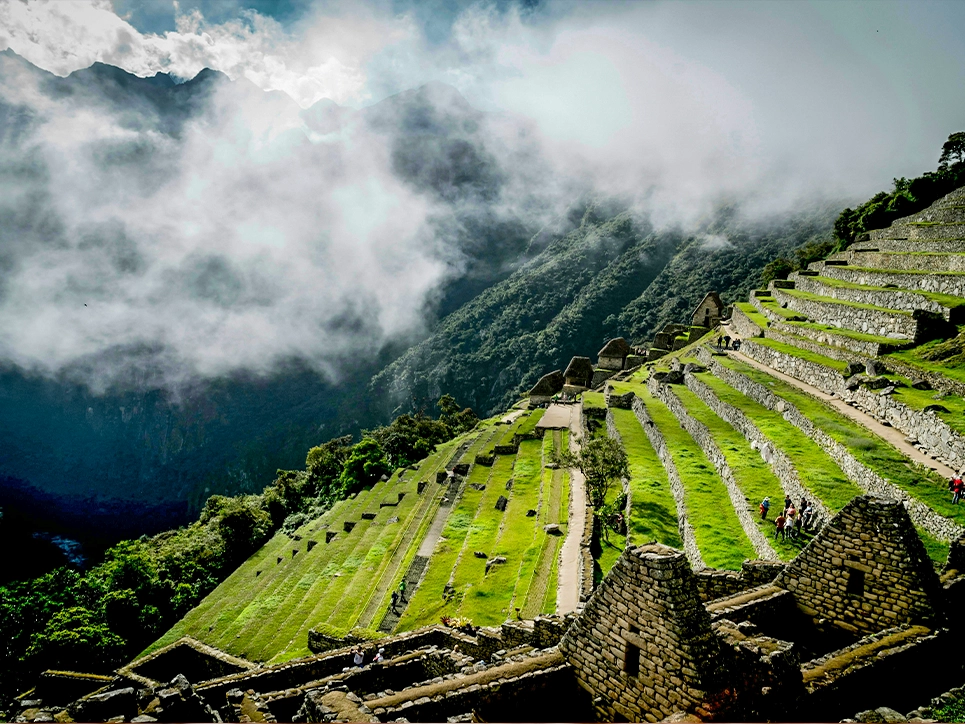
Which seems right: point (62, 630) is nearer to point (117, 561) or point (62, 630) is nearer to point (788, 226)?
point (117, 561)

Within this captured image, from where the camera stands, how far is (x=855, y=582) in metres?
8.11

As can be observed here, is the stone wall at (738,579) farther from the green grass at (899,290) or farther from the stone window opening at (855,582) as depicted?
the green grass at (899,290)

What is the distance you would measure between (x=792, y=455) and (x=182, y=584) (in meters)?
36.8

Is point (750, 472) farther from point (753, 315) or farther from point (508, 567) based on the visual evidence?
point (753, 315)

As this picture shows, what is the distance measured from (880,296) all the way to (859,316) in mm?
1759

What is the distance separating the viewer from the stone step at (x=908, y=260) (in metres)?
30.9

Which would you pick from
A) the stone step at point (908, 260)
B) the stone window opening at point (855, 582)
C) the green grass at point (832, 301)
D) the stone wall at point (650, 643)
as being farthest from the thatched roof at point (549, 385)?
the stone wall at point (650, 643)

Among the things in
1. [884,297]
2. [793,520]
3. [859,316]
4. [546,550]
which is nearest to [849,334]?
[859,316]

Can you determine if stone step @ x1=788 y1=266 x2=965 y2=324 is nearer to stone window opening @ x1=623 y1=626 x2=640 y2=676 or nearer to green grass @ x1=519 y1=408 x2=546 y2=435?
green grass @ x1=519 y1=408 x2=546 y2=435

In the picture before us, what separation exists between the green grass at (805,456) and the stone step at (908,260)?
12475mm

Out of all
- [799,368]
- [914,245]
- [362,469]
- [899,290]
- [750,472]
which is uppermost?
[914,245]

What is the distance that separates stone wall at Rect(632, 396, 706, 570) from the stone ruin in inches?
198

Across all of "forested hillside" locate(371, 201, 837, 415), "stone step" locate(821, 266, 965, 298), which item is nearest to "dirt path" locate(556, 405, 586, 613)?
"stone step" locate(821, 266, 965, 298)

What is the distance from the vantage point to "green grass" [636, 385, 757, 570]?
17.3 meters
